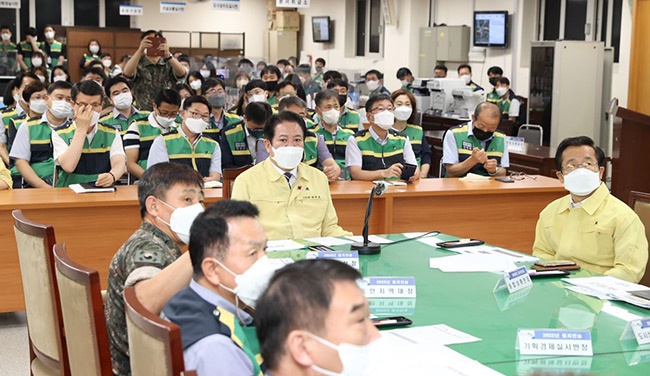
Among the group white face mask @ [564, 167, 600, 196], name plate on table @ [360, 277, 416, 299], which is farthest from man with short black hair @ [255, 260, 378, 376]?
white face mask @ [564, 167, 600, 196]

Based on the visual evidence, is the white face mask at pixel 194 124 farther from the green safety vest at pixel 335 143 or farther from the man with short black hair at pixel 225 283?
the man with short black hair at pixel 225 283

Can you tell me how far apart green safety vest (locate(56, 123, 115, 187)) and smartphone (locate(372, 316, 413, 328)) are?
340cm

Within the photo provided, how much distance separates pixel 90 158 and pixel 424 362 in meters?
3.81

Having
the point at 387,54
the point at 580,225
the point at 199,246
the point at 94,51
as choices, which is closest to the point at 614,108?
Result: the point at 580,225

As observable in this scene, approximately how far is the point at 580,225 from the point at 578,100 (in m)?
8.12

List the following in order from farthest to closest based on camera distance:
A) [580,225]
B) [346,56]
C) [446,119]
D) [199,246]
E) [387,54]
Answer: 1. [346,56]
2. [387,54]
3. [446,119]
4. [580,225]
5. [199,246]

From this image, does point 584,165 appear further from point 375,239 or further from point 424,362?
point 424,362

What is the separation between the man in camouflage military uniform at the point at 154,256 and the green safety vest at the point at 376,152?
3.22 metres

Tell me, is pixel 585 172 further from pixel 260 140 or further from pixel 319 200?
pixel 260 140

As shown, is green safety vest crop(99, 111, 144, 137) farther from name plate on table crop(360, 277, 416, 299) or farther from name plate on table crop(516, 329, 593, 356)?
name plate on table crop(516, 329, 593, 356)

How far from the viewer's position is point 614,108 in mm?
6504

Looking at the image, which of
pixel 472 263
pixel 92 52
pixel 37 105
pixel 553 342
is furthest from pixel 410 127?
pixel 92 52

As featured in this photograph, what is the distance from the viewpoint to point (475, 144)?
6375 millimetres

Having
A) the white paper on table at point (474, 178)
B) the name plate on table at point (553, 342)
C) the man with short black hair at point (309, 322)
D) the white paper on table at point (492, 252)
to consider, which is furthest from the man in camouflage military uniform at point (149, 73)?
the man with short black hair at point (309, 322)
